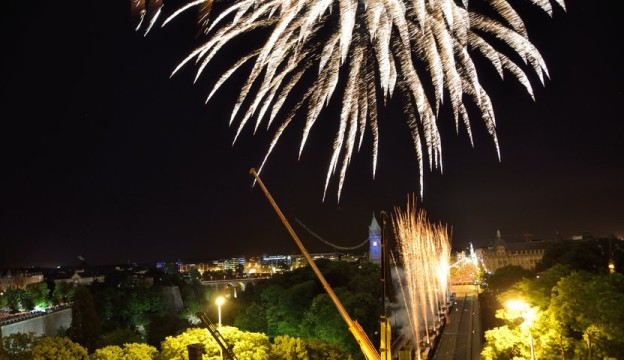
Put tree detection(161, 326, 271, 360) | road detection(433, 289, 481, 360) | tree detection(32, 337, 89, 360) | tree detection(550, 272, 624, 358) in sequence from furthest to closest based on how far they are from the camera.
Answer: road detection(433, 289, 481, 360), tree detection(161, 326, 271, 360), tree detection(32, 337, 89, 360), tree detection(550, 272, 624, 358)

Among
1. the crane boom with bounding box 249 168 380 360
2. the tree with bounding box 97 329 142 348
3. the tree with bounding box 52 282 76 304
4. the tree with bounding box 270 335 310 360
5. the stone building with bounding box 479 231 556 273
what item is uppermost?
the crane boom with bounding box 249 168 380 360

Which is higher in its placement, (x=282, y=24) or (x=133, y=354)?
(x=282, y=24)

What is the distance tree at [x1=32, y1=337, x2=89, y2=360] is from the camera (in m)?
15.2

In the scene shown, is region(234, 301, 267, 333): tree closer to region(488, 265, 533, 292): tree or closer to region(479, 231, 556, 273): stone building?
region(488, 265, 533, 292): tree

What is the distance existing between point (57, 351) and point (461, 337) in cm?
2526

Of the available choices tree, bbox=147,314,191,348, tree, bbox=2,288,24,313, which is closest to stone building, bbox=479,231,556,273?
tree, bbox=147,314,191,348

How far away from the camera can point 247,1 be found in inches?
378

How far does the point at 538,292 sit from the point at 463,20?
605 inches

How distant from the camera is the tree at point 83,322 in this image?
121ft

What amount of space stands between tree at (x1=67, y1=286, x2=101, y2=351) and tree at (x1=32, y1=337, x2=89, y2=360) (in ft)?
74.5

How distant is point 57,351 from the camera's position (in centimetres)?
1541

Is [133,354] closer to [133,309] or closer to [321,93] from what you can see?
[321,93]

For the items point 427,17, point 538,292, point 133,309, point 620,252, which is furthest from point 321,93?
point 133,309

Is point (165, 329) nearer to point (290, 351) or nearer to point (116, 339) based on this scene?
point (116, 339)
